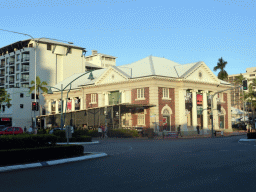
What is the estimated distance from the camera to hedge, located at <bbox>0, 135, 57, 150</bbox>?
15269mm

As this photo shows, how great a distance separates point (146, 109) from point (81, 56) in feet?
149

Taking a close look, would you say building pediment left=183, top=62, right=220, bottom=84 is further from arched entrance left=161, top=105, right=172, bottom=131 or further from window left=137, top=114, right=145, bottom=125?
window left=137, top=114, right=145, bottom=125

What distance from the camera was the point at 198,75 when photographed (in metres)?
55.3

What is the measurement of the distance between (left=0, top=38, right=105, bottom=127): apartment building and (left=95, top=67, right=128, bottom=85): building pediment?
26.7m

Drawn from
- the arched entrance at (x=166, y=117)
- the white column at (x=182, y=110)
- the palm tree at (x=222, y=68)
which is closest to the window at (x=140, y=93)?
the arched entrance at (x=166, y=117)

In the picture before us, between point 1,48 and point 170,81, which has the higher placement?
point 1,48

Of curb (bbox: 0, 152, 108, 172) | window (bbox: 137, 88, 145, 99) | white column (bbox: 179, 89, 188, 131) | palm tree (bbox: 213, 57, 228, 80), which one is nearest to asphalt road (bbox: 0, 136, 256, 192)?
curb (bbox: 0, 152, 108, 172)

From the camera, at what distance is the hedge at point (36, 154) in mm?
14172

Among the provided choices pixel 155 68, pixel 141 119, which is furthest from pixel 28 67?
pixel 141 119

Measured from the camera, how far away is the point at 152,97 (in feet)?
165

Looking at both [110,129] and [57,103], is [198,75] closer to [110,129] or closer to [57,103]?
[110,129]

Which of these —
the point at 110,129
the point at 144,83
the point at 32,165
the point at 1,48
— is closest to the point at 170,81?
the point at 144,83

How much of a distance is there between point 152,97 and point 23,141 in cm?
3547

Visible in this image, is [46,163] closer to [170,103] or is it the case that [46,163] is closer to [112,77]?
[170,103]
